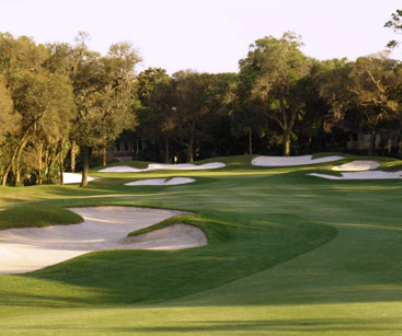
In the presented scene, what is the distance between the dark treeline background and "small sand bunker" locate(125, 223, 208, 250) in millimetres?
21789

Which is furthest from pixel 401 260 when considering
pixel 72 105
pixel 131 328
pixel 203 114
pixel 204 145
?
pixel 204 145

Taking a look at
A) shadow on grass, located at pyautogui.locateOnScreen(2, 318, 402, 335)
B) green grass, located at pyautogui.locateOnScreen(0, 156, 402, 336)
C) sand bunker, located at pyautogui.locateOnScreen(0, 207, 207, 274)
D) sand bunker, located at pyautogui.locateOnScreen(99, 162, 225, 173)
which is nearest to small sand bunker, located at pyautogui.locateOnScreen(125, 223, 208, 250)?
sand bunker, located at pyautogui.locateOnScreen(0, 207, 207, 274)

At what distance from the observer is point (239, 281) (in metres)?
10.9

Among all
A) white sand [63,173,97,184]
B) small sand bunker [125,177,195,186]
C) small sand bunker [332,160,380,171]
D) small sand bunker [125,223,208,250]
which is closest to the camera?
small sand bunker [125,223,208,250]

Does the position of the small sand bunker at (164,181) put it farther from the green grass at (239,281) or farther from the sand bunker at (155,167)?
the green grass at (239,281)

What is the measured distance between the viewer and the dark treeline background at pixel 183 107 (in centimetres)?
4369

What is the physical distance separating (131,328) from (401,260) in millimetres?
6820

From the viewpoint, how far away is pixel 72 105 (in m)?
43.0

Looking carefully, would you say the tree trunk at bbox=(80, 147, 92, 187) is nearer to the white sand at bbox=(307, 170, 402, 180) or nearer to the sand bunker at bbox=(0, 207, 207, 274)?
the white sand at bbox=(307, 170, 402, 180)

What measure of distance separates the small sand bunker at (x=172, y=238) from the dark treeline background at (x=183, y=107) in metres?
21.8

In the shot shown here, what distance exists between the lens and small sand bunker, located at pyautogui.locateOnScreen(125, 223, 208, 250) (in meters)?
16.5

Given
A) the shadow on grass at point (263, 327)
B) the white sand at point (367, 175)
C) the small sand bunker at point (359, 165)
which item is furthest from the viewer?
the small sand bunker at point (359, 165)

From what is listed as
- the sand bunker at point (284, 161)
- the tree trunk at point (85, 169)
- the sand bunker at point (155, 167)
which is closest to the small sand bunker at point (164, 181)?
the tree trunk at point (85, 169)

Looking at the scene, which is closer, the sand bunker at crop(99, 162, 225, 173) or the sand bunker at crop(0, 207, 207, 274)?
the sand bunker at crop(0, 207, 207, 274)
